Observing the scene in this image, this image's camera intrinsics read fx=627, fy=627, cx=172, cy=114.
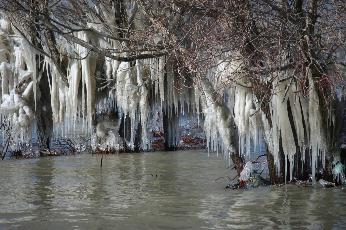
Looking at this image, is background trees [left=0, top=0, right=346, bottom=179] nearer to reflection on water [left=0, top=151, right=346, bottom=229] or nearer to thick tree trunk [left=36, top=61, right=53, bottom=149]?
reflection on water [left=0, top=151, right=346, bottom=229]

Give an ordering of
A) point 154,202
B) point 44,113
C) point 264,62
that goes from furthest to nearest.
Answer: point 44,113 → point 264,62 → point 154,202

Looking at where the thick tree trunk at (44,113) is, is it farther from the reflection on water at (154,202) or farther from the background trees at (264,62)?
the background trees at (264,62)

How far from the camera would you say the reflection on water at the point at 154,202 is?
26.0 feet

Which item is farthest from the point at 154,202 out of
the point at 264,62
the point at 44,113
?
the point at 44,113

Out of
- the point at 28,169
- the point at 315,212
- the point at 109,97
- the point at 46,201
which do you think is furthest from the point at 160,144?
the point at 315,212

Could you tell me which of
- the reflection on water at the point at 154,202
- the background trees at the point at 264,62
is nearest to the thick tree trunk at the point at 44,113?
the reflection on water at the point at 154,202

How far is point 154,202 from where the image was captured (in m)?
9.55

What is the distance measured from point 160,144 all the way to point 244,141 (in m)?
11.1

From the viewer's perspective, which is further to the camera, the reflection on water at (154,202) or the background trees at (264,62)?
the background trees at (264,62)

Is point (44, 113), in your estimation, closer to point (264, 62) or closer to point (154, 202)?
point (154, 202)

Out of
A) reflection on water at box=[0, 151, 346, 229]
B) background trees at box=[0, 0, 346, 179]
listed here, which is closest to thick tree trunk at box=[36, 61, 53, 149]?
reflection on water at box=[0, 151, 346, 229]

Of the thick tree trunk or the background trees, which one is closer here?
the background trees

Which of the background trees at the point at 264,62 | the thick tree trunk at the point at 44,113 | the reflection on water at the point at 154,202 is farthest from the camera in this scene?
the thick tree trunk at the point at 44,113

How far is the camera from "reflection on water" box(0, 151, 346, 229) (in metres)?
7.93
